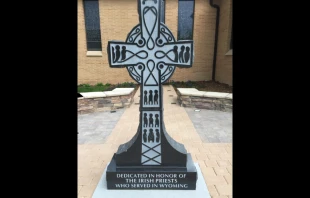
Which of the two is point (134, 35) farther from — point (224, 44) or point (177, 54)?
point (224, 44)

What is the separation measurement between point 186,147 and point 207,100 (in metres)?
2.87

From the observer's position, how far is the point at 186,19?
1001cm

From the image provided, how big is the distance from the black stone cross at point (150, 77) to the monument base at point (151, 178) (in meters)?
0.01

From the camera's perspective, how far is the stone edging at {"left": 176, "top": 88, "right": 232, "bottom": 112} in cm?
602

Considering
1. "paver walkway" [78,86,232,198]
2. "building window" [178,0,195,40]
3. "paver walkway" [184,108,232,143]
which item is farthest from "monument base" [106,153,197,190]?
"building window" [178,0,195,40]

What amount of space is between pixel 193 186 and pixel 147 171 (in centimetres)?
60

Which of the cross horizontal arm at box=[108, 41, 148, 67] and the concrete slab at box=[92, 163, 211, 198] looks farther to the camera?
the concrete slab at box=[92, 163, 211, 198]

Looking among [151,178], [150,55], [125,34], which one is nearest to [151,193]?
[151,178]

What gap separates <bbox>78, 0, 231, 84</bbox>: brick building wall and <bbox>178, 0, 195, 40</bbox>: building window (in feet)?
0.64

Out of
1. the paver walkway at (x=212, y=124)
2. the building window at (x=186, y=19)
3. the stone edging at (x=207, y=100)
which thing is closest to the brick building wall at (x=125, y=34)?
the building window at (x=186, y=19)

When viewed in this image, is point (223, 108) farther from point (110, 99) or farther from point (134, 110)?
point (110, 99)

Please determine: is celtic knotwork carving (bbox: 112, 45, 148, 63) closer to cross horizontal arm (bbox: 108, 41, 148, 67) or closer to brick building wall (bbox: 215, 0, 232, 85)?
cross horizontal arm (bbox: 108, 41, 148, 67)

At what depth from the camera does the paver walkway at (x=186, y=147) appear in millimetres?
2678

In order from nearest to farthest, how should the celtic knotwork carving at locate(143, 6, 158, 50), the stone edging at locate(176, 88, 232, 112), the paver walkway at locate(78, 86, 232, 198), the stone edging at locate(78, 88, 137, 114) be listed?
the celtic knotwork carving at locate(143, 6, 158, 50)
the paver walkway at locate(78, 86, 232, 198)
the stone edging at locate(176, 88, 232, 112)
the stone edging at locate(78, 88, 137, 114)
